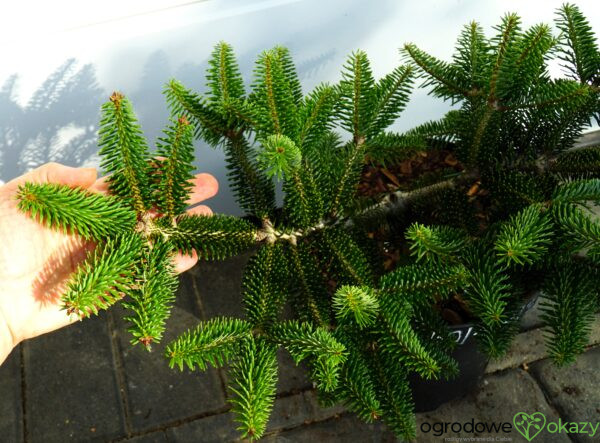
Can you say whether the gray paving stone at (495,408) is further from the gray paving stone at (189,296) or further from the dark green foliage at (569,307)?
the dark green foliage at (569,307)

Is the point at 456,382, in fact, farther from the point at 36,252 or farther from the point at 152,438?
the point at 36,252

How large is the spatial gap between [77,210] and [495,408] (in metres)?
1.36

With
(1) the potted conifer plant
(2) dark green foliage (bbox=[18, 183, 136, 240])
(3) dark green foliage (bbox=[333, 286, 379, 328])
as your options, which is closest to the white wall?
(1) the potted conifer plant

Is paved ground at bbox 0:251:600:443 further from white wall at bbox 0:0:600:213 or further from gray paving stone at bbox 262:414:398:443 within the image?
white wall at bbox 0:0:600:213

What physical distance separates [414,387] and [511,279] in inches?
24.3

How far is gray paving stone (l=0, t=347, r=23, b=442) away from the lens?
61.6 inches

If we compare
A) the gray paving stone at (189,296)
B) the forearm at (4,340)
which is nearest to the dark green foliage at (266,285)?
the forearm at (4,340)

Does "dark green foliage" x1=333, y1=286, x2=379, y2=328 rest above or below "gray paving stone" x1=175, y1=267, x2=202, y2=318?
below

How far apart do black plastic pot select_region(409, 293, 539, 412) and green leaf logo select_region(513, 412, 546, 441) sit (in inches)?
6.2

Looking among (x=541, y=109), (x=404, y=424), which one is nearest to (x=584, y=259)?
(x=541, y=109)

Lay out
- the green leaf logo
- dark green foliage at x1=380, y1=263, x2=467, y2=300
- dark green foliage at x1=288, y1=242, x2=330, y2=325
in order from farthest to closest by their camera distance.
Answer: the green leaf logo
dark green foliage at x1=288, y1=242, x2=330, y2=325
dark green foliage at x1=380, y1=263, x2=467, y2=300

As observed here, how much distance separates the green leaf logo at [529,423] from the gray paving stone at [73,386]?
111cm

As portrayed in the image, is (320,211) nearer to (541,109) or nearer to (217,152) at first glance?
(541,109)

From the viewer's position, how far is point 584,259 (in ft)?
2.55
